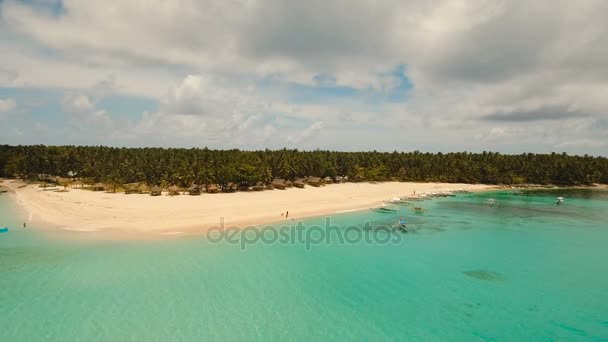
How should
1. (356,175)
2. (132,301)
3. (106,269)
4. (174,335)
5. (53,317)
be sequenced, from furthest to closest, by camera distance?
(356,175)
(106,269)
(132,301)
(53,317)
(174,335)

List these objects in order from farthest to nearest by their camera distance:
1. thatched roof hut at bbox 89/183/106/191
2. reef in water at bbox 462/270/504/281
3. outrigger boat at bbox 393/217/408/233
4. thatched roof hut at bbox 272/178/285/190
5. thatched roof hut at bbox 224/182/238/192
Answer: thatched roof hut at bbox 272/178/285/190 < thatched roof hut at bbox 224/182/238/192 < thatched roof hut at bbox 89/183/106/191 < outrigger boat at bbox 393/217/408/233 < reef in water at bbox 462/270/504/281

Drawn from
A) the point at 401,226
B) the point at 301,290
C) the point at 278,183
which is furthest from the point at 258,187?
the point at 301,290

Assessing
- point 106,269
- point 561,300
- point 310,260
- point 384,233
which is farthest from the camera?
point 384,233

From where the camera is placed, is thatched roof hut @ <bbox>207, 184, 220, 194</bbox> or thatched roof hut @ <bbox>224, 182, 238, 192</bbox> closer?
thatched roof hut @ <bbox>207, 184, 220, 194</bbox>

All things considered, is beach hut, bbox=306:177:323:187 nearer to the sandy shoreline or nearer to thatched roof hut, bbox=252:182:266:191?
the sandy shoreline

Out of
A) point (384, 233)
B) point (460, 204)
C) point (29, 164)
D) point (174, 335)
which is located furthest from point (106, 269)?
point (29, 164)

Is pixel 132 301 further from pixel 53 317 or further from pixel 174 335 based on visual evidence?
pixel 174 335

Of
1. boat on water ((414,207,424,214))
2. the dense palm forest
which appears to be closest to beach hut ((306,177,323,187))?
the dense palm forest
